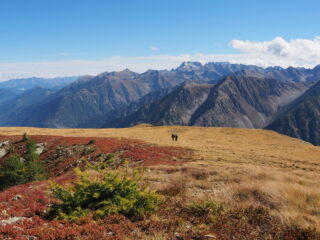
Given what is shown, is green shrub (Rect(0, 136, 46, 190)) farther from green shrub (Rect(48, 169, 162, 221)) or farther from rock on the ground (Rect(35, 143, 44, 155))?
green shrub (Rect(48, 169, 162, 221))

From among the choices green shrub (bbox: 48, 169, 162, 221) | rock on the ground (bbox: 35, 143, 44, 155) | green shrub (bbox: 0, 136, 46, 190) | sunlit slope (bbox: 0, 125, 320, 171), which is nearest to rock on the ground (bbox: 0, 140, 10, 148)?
rock on the ground (bbox: 35, 143, 44, 155)

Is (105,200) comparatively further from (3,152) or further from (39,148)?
(3,152)

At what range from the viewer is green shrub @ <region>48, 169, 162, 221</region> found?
32.7 feet

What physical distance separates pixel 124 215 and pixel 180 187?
460cm

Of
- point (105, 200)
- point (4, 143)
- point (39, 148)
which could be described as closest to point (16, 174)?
point (39, 148)

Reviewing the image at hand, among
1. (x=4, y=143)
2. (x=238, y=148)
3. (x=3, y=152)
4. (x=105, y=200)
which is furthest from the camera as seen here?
(x=4, y=143)

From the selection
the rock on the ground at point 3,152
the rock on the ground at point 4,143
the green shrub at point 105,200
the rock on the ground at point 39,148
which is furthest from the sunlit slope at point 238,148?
the green shrub at point 105,200

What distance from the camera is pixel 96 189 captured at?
10.8m

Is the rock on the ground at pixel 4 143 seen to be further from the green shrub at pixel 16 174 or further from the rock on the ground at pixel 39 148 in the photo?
the green shrub at pixel 16 174

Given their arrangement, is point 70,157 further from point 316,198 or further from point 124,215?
point 316,198

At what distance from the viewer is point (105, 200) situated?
33.6 ft

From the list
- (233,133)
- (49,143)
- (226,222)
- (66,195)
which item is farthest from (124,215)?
(233,133)

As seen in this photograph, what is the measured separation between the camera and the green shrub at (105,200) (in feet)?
32.7

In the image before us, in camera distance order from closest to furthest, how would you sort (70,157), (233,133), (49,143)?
(70,157)
(49,143)
(233,133)
